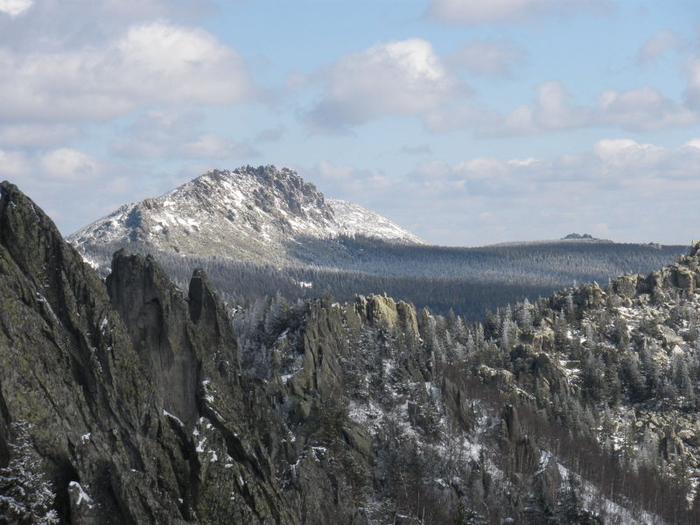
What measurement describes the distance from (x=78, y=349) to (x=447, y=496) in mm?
66433

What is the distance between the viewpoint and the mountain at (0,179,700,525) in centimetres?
3850

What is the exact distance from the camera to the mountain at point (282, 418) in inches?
1516

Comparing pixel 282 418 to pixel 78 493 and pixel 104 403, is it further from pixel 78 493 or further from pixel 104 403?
pixel 78 493

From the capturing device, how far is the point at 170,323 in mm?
66000

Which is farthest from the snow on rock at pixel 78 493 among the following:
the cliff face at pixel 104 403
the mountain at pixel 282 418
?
the mountain at pixel 282 418

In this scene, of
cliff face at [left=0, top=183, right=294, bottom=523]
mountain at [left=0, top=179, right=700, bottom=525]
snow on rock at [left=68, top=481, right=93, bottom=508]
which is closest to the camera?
snow on rock at [left=68, top=481, right=93, bottom=508]

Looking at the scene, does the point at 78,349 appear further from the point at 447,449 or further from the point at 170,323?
the point at 447,449

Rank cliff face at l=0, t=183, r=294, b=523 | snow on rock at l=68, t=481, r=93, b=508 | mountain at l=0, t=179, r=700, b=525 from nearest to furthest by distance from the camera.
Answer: snow on rock at l=68, t=481, r=93, b=508 → cliff face at l=0, t=183, r=294, b=523 → mountain at l=0, t=179, r=700, b=525

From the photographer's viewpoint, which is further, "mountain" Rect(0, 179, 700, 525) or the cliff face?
"mountain" Rect(0, 179, 700, 525)

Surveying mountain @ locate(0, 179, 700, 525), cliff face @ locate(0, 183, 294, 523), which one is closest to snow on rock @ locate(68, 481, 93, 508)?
cliff face @ locate(0, 183, 294, 523)

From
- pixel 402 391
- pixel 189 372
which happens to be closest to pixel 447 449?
pixel 402 391

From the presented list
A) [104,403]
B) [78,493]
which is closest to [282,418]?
[104,403]

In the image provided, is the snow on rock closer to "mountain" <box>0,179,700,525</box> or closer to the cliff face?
the cliff face

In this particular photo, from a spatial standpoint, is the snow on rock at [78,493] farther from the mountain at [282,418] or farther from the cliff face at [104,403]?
the mountain at [282,418]
